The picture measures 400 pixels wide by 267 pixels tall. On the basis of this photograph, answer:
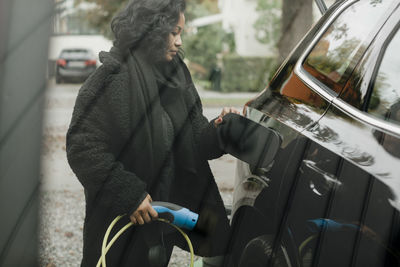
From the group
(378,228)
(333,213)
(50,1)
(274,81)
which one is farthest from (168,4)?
(378,228)

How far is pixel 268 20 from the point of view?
78.3ft

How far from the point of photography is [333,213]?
1.55m

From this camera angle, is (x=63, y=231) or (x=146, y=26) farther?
(x=63, y=231)

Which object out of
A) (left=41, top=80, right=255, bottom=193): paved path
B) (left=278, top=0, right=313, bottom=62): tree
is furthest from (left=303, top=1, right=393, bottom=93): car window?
(left=278, top=0, right=313, bottom=62): tree

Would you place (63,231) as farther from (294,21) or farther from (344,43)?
(294,21)

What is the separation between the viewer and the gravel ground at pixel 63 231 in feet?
13.6

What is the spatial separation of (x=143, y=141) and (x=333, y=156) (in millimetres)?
896

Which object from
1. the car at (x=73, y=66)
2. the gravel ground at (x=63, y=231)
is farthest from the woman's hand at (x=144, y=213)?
the car at (x=73, y=66)

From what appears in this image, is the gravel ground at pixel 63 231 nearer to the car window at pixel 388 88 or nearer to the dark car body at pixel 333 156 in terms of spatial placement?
the dark car body at pixel 333 156

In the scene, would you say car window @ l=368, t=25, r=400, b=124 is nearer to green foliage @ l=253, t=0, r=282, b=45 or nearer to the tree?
the tree

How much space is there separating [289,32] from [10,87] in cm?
692

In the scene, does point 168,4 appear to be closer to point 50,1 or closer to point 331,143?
point 50,1

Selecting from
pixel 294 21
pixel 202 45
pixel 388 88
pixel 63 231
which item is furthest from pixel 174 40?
pixel 202 45

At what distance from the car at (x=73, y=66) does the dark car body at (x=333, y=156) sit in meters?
19.9
